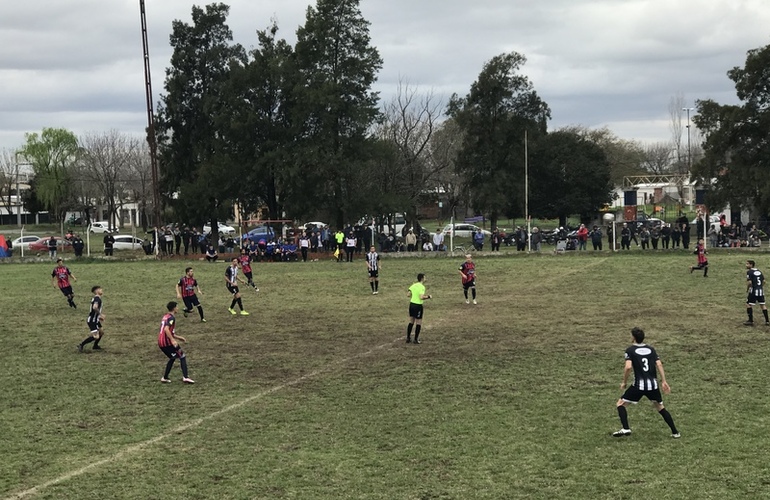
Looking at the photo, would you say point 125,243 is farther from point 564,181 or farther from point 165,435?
point 165,435

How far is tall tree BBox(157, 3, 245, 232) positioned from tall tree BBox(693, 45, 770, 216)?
31544 mm

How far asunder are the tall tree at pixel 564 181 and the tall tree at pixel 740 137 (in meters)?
17.6

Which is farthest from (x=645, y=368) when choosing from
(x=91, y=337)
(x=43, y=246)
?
(x=43, y=246)

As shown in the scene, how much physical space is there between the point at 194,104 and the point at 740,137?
121 feet

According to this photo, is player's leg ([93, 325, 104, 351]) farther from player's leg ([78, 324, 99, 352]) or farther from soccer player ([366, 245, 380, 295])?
soccer player ([366, 245, 380, 295])

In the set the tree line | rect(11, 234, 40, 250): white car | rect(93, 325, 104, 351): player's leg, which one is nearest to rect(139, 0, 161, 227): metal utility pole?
the tree line

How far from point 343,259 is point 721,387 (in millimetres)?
32379

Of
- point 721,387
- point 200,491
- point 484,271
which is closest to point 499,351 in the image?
point 721,387

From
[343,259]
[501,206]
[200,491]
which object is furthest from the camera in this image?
[501,206]

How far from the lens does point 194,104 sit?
57.8 metres

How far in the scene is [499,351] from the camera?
824 inches

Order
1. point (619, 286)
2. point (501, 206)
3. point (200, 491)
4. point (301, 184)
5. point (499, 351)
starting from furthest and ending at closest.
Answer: point (501, 206)
point (301, 184)
point (619, 286)
point (499, 351)
point (200, 491)

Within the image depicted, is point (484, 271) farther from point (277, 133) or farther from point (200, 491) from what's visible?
point (200, 491)

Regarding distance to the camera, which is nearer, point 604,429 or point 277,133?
point 604,429
